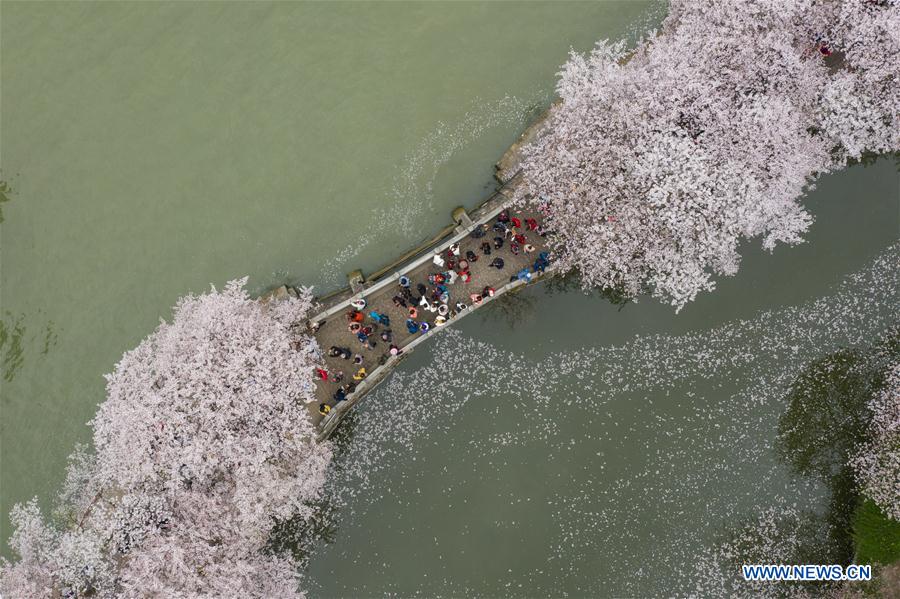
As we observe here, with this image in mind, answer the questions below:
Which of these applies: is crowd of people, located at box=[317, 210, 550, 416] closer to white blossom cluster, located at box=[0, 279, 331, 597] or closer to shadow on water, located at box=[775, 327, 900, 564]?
white blossom cluster, located at box=[0, 279, 331, 597]

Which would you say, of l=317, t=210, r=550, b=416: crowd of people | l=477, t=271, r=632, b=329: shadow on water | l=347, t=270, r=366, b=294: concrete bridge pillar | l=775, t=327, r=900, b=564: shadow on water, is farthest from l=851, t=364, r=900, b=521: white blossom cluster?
l=347, t=270, r=366, b=294: concrete bridge pillar

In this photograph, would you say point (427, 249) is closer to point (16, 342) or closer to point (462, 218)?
point (462, 218)

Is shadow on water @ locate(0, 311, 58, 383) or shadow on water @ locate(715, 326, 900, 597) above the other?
shadow on water @ locate(0, 311, 58, 383)

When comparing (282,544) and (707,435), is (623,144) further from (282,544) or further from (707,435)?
(282,544)

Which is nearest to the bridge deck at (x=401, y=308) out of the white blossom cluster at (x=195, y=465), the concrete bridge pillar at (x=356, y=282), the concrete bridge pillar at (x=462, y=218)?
the concrete bridge pillar at (x=462, y=218)

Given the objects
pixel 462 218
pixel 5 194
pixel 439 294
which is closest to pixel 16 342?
pixel 5 194

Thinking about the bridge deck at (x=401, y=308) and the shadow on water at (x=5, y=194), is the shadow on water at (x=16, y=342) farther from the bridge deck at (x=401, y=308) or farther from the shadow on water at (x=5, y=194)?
the bridge deck at (x=401, y=308)

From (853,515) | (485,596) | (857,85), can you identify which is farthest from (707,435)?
(857,85)
